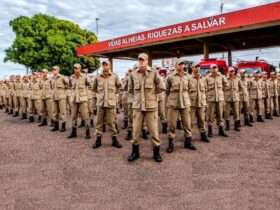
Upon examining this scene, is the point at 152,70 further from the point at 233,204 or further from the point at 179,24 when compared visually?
the point at 179,24

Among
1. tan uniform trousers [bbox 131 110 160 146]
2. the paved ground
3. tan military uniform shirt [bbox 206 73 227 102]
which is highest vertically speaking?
tan military uniform shirt [bbox 206 73 227 102]

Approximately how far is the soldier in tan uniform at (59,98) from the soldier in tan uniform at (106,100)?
8.34 feet

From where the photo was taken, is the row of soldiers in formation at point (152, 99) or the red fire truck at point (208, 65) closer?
the row of soldiers in formation at point (152, 99)

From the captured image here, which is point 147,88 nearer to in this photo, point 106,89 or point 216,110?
point 106,89

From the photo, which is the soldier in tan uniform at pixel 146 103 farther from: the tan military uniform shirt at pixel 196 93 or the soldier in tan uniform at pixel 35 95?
the soldier in tan uniform at pixel 35 95

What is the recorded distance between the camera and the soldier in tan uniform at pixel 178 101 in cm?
633

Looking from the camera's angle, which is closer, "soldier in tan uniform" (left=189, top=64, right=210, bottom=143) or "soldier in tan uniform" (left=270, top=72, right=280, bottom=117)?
"soldier in tan uniform" (left=189, top=64, right=210, bottom=143)

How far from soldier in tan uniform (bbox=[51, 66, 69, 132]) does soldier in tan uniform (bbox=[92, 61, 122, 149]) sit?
8.34ft

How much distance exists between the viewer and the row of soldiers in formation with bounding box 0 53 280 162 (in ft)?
18.8

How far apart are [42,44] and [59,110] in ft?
93.0

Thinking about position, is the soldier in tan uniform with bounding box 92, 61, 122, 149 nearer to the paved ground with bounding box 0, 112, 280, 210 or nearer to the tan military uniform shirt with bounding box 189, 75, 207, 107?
the paved ground with bounding box 0, 112, 280, 210

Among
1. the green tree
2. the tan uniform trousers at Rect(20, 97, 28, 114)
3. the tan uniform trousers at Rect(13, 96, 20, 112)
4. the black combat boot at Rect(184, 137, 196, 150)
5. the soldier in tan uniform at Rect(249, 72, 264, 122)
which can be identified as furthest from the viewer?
the green tree

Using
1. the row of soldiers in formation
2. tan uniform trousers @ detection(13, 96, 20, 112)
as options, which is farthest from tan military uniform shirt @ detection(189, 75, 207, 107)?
tan uniform trousers @ detection(13, 96, 20, 112)

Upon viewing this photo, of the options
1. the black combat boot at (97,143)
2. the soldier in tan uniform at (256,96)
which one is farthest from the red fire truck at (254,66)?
the black combat boot at (97,143)
